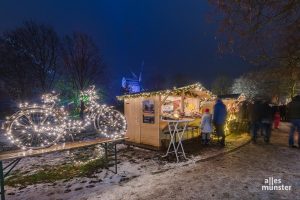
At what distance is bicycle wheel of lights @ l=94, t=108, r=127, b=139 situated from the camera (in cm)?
752

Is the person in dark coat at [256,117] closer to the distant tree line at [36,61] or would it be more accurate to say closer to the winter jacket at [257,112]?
the winter jacket at [257,112]

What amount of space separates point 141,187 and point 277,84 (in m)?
35.2

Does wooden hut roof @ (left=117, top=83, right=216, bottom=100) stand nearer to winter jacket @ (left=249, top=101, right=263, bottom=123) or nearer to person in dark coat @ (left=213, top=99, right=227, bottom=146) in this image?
person in dark coat @ (left=213, top=99, right=227, bottom=146)

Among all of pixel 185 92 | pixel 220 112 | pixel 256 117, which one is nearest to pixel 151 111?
pixel 185 92

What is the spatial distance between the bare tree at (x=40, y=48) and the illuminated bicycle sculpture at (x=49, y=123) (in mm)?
15208

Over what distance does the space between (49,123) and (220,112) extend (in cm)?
676

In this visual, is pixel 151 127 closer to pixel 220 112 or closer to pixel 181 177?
pixel 220 112

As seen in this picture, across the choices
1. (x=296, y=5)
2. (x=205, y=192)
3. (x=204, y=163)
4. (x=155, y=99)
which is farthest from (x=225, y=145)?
(x=296, y=5)

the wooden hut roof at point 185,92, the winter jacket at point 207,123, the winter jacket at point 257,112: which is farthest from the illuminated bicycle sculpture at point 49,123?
the winter jacket at point 257,112

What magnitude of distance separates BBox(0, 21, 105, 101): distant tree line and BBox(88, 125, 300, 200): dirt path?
18716mm

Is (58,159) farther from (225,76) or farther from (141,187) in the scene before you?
(225,76)

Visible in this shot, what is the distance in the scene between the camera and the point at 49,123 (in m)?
5.87

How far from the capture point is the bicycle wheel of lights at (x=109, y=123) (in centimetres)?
752

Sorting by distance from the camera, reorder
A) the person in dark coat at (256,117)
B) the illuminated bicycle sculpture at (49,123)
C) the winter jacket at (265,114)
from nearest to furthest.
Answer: the illuminated bicycle sculpture at (49,123) → the winter jacket at (265,114) → the person in dark coat at (256,117)
